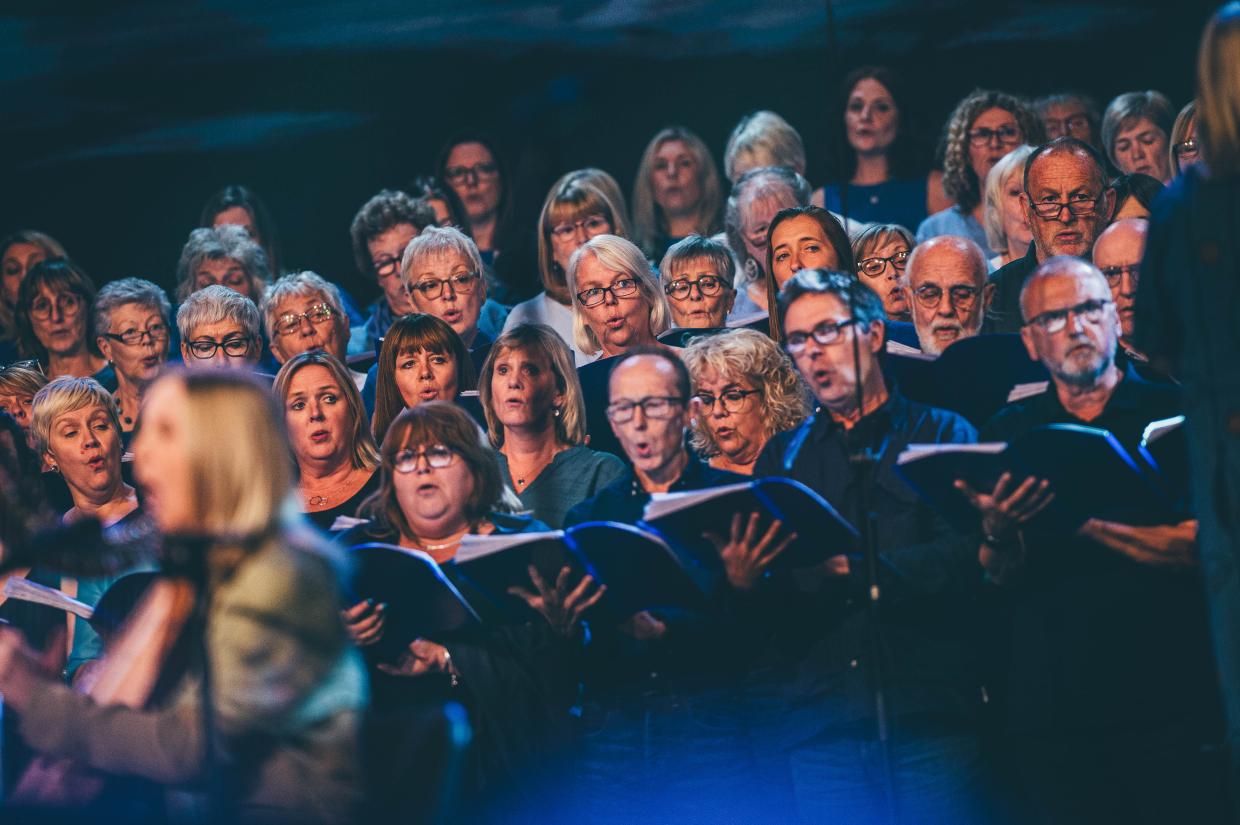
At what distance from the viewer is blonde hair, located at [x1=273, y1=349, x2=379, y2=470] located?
459cm

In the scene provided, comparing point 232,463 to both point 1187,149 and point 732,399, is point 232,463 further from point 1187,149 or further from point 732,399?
point 1187,149

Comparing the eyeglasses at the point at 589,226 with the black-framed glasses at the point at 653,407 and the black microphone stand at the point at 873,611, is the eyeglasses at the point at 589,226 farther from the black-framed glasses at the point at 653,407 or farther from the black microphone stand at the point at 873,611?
the black microphone stand at the point at 873,611

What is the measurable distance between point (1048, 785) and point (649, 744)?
0.88 metres

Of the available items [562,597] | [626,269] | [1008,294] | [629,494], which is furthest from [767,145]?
[562,597]

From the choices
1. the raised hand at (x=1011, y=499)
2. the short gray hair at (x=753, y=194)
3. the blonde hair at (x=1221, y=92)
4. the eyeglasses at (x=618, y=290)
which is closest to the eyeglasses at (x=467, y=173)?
the short gray hair at (x=753, y=194)

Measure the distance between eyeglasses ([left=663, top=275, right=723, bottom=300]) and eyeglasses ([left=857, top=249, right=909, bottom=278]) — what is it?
46cm

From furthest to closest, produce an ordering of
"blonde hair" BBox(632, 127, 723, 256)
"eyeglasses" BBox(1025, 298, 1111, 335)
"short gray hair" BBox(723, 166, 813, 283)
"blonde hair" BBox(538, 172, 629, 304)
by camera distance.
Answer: "blonde hair" BBox(632, 127, 723, 256) → "blonde hair" BBox(538, 172, 629, 304) → "short gray hair" BBox(723, 166, 813, 283) → "eyeglasses" BBox(1025, 298, 1111, 335)

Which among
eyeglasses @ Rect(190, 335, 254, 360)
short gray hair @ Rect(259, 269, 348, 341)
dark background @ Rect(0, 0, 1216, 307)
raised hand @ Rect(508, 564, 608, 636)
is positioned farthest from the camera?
dark background @ Rect(0, 0, 1216, 307)

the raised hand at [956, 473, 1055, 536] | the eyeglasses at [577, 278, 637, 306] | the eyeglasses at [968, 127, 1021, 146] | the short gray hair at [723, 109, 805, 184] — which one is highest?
the short gray hair at [723, 109, 805, 184]

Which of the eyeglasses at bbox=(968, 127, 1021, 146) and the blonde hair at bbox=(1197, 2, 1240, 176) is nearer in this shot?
the blonde hair at bbox=(1197, 2, 1240, 176)

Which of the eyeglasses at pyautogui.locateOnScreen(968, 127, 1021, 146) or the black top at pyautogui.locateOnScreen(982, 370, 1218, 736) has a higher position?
the eyeglasses at pyautogui.locateOnScreen(968, 127, 1021, 146)

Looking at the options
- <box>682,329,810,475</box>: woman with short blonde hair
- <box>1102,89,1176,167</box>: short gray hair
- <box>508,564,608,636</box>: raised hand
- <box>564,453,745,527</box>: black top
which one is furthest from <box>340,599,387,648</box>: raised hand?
<box>1102,89,1176,167</box>: short gray hair

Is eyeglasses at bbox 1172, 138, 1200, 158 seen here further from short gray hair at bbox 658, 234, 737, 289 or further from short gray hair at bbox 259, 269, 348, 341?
short gray hair at bbox 259, 269, 348, 341

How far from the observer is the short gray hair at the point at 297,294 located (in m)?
5.40
